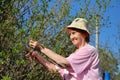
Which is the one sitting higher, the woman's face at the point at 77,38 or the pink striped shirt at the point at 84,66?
the woman's face at the point at 77,38

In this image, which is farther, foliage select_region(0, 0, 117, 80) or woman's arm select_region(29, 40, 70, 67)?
foliage select_region(0, 0, 117, 80)

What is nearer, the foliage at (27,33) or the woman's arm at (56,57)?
the woman's arm at (56,57)

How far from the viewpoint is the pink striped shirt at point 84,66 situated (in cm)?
317

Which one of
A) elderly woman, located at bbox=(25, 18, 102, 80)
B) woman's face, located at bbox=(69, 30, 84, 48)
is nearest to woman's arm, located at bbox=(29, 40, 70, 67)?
elderly woman, located at bbox=(25, 18, 102, 80)

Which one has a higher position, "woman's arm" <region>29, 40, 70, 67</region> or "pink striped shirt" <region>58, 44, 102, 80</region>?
"woman's arm" <region>29, 40, 70, 67</region>

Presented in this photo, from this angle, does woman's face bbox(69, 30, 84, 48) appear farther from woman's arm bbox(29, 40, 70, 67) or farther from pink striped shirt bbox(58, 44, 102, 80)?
woman's arm bbox(29, 40, 70, 67)

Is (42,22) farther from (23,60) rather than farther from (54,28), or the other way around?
(23,60)

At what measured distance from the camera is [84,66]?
3188 mm

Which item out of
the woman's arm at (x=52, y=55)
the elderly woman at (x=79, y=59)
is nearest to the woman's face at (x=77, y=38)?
the elderly woman at (x=79, y=59)

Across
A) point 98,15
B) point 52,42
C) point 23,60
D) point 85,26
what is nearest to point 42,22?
point 52,42

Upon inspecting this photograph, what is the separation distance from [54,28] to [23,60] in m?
1.04

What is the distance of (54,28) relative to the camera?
17.1 feet

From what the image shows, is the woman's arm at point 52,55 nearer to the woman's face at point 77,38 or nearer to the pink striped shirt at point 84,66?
the pink striped shirt at point 84,66

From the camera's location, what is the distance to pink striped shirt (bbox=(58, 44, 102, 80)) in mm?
3168
